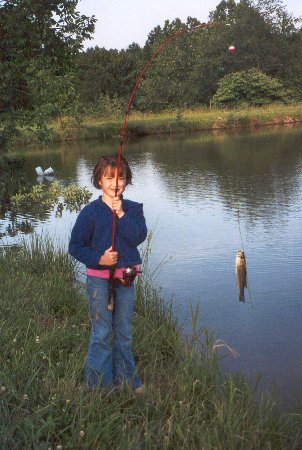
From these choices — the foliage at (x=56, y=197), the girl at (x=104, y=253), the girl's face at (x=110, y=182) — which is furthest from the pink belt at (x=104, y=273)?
the foliage at (x=56, y=197)

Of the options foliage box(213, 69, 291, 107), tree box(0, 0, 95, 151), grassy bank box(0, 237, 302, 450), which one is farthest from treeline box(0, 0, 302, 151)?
grassy bank box(0, 237, 302, 450)

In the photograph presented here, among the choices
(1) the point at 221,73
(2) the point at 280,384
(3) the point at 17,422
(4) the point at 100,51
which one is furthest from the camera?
(4) the point at 100,51

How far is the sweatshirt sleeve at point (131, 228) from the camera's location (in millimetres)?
4039

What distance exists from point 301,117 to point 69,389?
42926 millimetres

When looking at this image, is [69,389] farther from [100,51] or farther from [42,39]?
[100,51]

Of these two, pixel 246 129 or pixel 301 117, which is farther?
pixel 301 117

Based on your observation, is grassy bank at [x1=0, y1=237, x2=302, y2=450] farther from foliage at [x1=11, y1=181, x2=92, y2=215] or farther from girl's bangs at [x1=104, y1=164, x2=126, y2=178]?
foliage at [x1=11, y1=181, x2=92, y2=215]

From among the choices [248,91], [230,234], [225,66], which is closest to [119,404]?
[230,234]

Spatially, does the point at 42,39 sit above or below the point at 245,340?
above

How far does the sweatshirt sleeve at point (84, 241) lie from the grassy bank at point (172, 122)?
107ft

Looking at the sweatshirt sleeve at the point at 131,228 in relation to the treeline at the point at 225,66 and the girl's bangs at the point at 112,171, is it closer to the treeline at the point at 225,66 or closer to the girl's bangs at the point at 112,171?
the girl's bangs at the point at 112,171

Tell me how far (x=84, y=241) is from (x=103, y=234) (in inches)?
5.5

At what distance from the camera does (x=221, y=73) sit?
2016 inches

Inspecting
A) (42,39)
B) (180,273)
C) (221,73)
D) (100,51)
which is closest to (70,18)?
(42,39)
